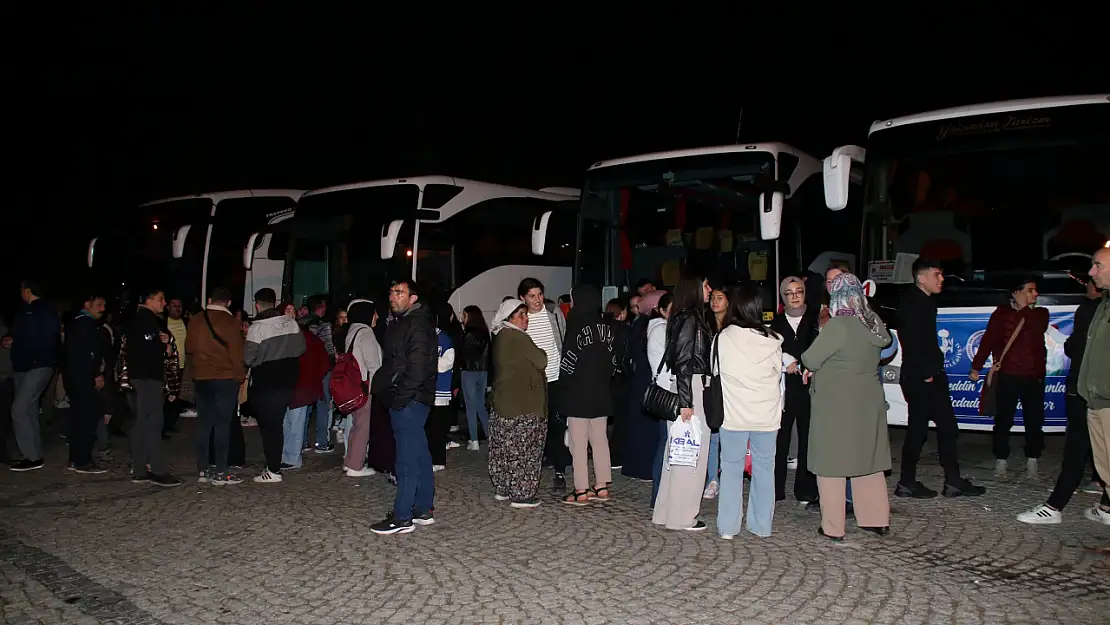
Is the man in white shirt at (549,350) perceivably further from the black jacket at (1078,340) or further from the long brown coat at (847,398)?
the black jacket at (1078,340)

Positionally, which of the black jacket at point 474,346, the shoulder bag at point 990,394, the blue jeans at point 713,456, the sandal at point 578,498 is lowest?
the sandal at point 578,498

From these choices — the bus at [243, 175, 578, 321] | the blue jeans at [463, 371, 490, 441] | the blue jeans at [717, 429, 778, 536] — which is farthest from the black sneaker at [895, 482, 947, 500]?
the bus at [243, 175, 578, 321]

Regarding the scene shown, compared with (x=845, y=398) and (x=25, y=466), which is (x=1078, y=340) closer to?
(x=845, y=398)

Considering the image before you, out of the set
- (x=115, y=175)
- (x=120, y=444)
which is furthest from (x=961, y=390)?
(x=115, y=175)

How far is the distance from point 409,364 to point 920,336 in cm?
394

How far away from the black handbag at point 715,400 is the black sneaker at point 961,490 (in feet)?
8.05

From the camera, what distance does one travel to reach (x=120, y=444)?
1036 cm

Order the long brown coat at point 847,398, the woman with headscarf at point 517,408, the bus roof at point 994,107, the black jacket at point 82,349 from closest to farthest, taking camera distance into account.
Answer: the long brown coat at point 847,398, the woman with headscarf at point 517,408, the bus roof at point 994,107, the black jacket at point 82,349

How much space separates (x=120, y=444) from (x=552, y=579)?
707cm

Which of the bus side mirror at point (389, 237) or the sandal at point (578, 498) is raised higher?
the bus side mirror at point (389, 237)

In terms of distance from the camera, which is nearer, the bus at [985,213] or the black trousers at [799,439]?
the black trousers at [799,439]

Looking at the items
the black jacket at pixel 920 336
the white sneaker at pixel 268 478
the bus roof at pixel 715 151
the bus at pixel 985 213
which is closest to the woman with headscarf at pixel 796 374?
the black jacket at pixel 920 336

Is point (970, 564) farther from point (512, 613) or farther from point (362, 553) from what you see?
point (362, 553)

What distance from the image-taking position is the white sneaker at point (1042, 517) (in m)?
6.50
